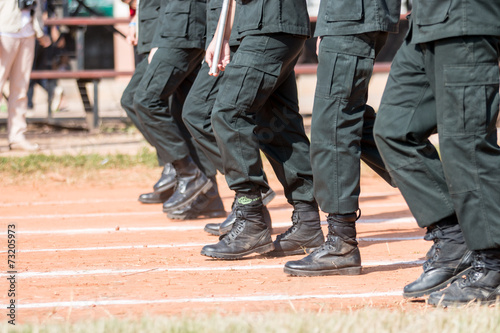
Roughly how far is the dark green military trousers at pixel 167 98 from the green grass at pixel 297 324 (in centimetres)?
345

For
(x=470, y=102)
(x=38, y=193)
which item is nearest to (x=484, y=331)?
(x=470, y=102)

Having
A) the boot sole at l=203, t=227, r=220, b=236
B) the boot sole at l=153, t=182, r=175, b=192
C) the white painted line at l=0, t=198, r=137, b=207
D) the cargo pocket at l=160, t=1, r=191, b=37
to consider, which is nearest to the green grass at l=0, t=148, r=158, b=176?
the white painted line at l=0, t=198, r=137, b=207

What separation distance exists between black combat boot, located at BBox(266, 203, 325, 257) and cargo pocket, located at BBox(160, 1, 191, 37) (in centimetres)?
191

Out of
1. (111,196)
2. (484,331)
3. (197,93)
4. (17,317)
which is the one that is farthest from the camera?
(111,196)

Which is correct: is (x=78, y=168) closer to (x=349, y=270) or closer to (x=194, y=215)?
(x=194, y=215)

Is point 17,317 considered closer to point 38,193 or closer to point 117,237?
point 117,237

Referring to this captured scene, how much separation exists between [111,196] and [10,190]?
112 centimetres

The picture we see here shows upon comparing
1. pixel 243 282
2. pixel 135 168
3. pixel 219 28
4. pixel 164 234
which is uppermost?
pixel 219 28

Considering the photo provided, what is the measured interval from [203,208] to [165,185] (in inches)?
32.8

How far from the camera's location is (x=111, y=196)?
8.16 m

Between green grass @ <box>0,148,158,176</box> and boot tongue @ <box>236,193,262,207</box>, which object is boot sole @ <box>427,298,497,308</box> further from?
green grass @ <box>0,148,158,176</box>

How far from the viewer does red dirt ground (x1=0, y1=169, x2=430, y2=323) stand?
3.88 meters

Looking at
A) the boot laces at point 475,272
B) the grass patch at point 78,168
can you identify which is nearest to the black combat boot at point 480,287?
the boot laces at point 475,272

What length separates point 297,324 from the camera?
3115mm
